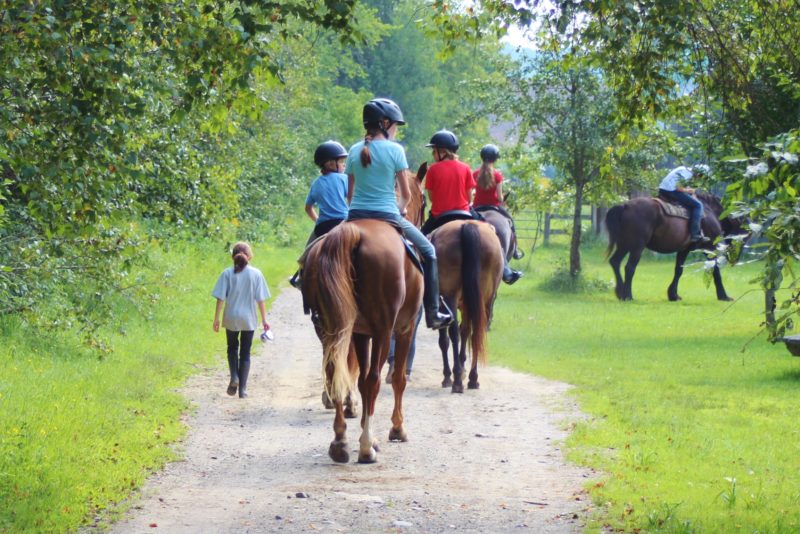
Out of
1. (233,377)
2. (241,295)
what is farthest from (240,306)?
(233,377)

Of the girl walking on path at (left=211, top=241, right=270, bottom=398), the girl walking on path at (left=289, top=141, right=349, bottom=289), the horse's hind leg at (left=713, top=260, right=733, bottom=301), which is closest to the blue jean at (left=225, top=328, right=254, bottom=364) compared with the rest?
the girl walking on path at (left=211, top=241, right=270, bottom=398)

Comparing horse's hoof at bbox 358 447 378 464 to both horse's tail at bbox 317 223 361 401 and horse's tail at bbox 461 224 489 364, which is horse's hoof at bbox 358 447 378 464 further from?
horse's tail at bbox 461 224 489 364

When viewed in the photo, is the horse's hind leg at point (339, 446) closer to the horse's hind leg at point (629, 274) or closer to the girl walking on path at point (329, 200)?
the girl walking on path at point (329, 200)

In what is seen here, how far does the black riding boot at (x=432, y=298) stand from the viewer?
10406 millimetres

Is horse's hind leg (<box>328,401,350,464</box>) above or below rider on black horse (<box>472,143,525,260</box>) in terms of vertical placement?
below

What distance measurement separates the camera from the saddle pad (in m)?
24.3

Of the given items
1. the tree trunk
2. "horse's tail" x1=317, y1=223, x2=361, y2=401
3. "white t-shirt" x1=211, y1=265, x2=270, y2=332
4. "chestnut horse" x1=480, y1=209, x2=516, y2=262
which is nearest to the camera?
"horse's tail" x1=317, y1=223, x2=361, y2=401

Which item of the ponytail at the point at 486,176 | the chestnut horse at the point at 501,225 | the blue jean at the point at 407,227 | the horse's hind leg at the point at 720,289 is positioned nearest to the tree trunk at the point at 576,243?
the horse's hind leg at the point at 720,289

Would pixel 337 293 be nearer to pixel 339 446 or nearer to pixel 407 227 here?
pixel 339 446

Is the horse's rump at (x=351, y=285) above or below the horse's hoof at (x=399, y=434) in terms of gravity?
above

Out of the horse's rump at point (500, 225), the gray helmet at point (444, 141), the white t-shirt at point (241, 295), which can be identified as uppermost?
the gray helmet at point (444, 141)

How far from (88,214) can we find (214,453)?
2264 mm

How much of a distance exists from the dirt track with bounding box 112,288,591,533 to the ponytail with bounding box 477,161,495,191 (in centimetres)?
364

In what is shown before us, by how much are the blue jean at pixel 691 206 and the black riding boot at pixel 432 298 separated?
14564 mm
